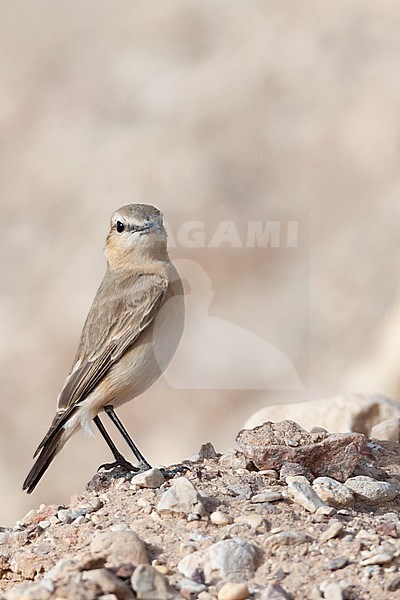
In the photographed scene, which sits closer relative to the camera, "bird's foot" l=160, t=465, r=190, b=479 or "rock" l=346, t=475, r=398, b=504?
"rock" l=346, t=475, r=398, b=504

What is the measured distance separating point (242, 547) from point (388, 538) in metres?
0.63

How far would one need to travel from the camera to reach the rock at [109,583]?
127 inches

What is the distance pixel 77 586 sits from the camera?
3.22m

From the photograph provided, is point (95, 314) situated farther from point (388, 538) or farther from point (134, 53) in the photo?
point (134, 53)

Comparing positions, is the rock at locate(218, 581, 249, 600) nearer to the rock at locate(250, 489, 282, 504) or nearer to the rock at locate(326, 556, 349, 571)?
the rock at locate(326, 556, 349, 571)

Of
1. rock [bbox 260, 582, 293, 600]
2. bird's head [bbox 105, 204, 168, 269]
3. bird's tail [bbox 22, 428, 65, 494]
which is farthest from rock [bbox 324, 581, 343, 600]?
bird's head [bbox 105, 204, 168, 269]

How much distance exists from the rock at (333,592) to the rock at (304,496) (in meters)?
0.65

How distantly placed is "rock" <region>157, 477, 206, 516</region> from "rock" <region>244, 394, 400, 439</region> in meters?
2.14

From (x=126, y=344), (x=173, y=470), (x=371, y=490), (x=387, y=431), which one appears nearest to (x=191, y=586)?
(x=173, y=470)

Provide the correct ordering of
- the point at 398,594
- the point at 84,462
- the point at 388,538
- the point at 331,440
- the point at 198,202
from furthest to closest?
1. the point at 198,202
2. the point at 84,462
3. the point at 331,440
4. the point at 388,538
5. the point at 398,594

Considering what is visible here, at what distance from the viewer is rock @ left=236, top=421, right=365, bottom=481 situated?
15.1ft

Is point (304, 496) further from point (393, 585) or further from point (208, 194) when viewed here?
point (208, 194)

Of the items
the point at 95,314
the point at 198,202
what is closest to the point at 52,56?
the point at 198,202

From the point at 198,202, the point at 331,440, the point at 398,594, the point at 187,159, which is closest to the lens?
the point at 398,594
